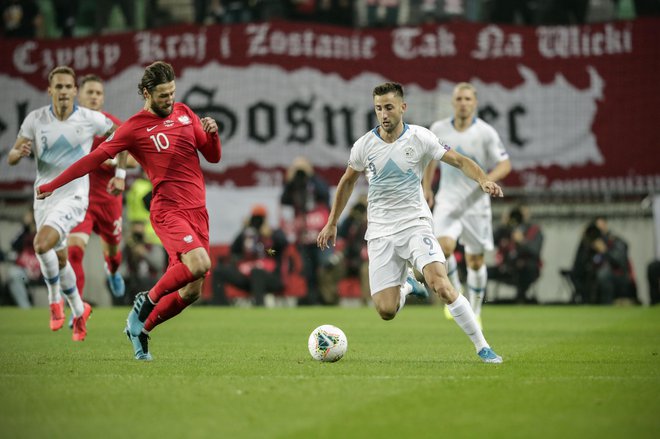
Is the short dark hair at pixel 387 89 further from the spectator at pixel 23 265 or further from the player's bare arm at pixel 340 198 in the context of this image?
the spectator at pixel 23 265

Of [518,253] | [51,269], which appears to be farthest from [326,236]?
[518,253]

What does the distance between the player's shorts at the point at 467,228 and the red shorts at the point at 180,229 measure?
4700 mm

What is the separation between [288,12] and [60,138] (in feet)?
36.9

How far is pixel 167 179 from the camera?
9.30 metres

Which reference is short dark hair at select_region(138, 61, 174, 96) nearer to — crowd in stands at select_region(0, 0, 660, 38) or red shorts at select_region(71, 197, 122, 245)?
red shorts at select_region(71, 197, 122, 245)

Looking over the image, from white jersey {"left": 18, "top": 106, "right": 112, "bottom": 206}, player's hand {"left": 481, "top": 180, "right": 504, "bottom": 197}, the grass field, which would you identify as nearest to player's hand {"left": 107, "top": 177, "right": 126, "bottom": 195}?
white jersey {"left": 18, "top": 106, "right": 112, "bottom": 206}

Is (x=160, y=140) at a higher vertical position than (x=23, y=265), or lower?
higher

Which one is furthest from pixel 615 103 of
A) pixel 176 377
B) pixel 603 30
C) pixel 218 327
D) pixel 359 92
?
pixel 176 377

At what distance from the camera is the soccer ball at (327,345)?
918 cm

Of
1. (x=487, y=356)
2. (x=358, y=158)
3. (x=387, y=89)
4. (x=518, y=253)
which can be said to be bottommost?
(x=487, y=356)

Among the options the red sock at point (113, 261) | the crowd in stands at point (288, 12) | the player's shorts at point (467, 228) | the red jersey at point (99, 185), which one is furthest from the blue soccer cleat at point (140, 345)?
the crowd in stands at point (288, 12)

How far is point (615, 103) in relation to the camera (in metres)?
20.8

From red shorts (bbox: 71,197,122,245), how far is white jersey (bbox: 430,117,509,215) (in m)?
3.88

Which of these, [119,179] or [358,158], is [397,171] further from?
[119,179]
